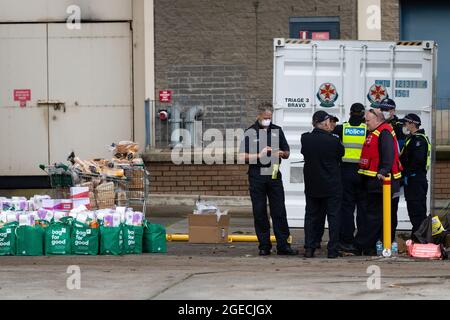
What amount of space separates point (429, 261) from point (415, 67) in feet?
13.7

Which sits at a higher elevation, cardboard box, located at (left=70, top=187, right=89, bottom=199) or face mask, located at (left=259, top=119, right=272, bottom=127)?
face mask, located at (left=259, top=119, right=272, bottom=127)

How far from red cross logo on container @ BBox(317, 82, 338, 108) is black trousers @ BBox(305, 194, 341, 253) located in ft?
9.54

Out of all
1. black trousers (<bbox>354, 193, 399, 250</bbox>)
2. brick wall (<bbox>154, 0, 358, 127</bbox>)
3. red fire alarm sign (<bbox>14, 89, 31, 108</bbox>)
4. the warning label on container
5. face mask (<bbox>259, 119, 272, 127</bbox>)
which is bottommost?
black trousers (<bbox>354, 193, 399, 250</bbox>)

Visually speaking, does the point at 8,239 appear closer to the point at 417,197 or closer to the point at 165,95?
the point at 417,197

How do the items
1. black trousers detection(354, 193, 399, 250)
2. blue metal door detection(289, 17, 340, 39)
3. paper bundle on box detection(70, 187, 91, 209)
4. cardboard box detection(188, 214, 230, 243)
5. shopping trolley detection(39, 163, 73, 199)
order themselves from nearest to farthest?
black trousers detection(354, 193, 399, 250), paper bundle on box detection(70, 187, 91, 209), shopping trolley detection(39, 163, 73, 199), cardboard box detection(188, 214, 230, 243), blue metal door detection(289, 17, 340, 39)

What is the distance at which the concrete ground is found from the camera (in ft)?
33.0

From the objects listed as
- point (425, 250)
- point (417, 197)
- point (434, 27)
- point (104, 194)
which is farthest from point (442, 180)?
point (104, 194)

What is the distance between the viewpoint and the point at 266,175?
1324cm

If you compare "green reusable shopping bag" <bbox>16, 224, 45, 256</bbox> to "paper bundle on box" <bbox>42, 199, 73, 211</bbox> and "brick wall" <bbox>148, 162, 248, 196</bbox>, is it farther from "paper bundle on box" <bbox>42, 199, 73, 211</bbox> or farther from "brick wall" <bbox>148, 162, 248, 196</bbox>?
"brick wall" <bbox>148, 162, 248, 196</bbox>

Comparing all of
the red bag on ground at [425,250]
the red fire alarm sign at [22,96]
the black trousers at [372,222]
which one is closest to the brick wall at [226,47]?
the red fire alarm sign at [22,96]

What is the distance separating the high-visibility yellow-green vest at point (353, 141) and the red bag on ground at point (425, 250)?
1406mm

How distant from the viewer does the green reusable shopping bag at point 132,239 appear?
43.8 ft

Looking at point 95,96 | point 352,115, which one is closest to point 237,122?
point 95,96

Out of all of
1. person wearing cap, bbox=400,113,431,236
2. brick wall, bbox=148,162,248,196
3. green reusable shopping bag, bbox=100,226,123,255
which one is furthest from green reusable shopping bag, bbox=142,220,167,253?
brick wall, bbox=148,162,248,196
